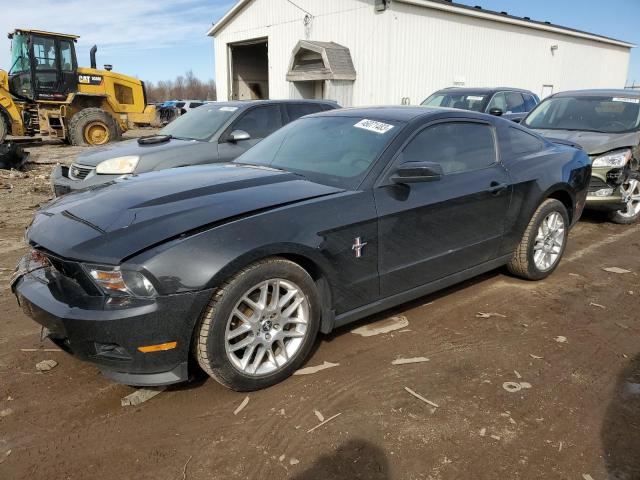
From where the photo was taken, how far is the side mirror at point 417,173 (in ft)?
10.1

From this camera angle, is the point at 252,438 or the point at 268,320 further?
the point at 268,320

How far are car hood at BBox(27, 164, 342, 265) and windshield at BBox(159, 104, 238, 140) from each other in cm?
331

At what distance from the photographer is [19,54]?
14781 mm

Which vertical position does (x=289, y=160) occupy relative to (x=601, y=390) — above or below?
above

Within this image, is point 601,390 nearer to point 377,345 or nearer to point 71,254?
point 377,345

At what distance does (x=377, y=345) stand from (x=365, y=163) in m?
1.24

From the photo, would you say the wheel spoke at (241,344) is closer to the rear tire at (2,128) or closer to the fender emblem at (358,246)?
the fender emblem at (358,246)

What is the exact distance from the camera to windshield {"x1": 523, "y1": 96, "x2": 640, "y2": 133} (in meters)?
7.08

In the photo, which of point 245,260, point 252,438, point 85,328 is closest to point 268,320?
point 245,260

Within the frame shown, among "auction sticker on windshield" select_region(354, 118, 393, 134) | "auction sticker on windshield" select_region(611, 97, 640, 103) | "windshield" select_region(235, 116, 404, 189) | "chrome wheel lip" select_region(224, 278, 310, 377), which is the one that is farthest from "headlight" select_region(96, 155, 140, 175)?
"auction sticker on windshield" select_region(611, 97, 640, 103)

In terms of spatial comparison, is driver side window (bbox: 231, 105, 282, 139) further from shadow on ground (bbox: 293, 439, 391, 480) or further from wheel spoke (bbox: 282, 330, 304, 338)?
shadow on ground (bbox: 293, 439, 391, 480)

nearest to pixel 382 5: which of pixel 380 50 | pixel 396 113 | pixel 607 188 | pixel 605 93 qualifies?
pixel 380 50

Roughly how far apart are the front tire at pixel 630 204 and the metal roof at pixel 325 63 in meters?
11.9

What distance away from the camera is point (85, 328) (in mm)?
2355
